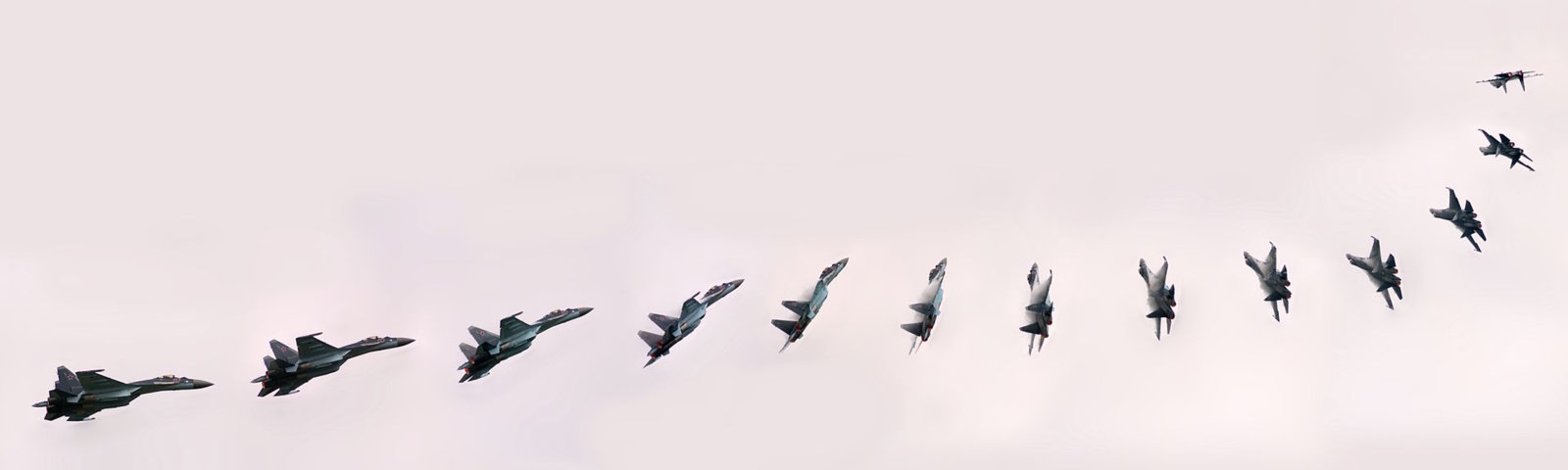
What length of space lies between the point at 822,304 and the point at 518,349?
3165 cm

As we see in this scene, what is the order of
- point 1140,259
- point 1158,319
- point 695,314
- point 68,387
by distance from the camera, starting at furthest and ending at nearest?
point 1140,259 → point 1158,319 → point 695,314 → point 68,387

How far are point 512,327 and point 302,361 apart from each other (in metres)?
19.9

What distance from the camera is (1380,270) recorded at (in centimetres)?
13288

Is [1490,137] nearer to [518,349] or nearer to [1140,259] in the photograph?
[1140,259]

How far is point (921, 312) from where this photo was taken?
380ft

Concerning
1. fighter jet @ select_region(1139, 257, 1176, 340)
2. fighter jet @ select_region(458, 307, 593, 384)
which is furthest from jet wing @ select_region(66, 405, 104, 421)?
fighter jet @ select_region(1139, 257, 1176, 340)

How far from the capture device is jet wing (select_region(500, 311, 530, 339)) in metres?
109

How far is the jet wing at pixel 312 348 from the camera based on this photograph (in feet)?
346

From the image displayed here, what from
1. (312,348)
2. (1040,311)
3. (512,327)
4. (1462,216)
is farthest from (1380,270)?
(312,348)

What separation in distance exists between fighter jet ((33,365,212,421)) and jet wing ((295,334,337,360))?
15885 millimetres

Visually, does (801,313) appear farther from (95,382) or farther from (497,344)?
(95,382)

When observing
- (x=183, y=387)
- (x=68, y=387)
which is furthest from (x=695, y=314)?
(x=68, y=387)

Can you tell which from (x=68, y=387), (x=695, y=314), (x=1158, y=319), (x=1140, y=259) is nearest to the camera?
(x=68, y=387)

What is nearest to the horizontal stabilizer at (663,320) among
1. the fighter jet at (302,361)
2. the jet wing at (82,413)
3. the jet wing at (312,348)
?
the fighter jet at (302,361)
